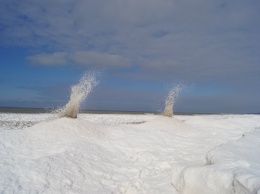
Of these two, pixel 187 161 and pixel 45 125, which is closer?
pixel 187 161

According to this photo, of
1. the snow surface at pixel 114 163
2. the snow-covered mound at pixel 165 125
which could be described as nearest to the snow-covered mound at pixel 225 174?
the snow surface at pixel 114 163

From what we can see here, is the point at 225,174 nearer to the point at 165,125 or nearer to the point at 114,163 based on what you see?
the point at 114,163

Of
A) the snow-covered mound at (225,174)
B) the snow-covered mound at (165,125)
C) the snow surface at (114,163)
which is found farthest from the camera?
the snow-covered mound at (165,125)

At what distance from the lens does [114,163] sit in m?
8.32

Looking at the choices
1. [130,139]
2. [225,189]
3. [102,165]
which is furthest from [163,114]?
[225,189]

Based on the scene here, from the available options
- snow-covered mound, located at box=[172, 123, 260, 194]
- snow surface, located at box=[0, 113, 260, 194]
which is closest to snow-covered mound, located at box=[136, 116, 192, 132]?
snow surface, located at box=[0, 113, 260, 194]

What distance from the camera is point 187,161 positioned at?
8477mm

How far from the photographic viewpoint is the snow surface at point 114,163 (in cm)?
535

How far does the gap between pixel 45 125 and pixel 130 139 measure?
9.82 ft

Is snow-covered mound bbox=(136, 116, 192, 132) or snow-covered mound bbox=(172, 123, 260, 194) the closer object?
snow-covered mound bbox=(172, 123, 260, 194)

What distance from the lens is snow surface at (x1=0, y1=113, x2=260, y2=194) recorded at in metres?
5.35

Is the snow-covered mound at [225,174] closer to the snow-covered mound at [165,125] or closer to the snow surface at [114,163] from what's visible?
the snow surface at [114,163]

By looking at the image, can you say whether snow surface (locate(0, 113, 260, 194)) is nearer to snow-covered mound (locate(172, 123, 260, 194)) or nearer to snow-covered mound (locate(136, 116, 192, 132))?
snow-covered mound (locate(172, 123, 260, 194))

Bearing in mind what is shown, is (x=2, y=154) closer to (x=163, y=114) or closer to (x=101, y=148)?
(x=101, y=148)
